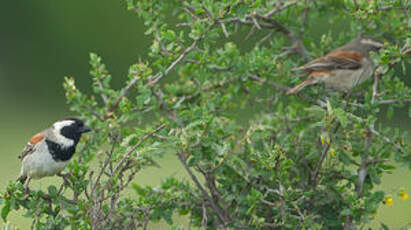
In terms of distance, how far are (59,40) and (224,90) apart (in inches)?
308

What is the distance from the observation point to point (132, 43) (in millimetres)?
11789

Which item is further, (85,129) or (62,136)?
(62,136)

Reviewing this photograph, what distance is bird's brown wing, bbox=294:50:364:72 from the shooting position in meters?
4.71

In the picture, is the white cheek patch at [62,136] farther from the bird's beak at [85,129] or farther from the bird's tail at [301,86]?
the bird's tail at [301,86]

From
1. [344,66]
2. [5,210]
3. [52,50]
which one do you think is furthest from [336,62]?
[52,50]

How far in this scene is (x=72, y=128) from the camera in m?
4.84

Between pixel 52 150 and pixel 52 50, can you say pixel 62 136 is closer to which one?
pixel 52 150

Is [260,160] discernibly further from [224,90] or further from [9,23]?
[9,23]

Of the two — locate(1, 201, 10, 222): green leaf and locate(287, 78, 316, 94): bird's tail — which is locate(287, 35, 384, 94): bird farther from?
locate(1, 201, 10, 222): green leaf

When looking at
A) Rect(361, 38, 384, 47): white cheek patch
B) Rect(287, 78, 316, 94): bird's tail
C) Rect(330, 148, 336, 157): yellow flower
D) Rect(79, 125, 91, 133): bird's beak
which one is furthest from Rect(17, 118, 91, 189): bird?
Rect(361, 38, 384, 47): white cheek patch

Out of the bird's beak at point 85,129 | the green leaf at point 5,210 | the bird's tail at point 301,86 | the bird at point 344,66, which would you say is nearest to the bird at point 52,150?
the bird's beak at point 85,129

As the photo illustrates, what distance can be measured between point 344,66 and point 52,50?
7.84 metres

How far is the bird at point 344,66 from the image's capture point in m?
4.70

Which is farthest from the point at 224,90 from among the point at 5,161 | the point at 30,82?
the point at 30,82
